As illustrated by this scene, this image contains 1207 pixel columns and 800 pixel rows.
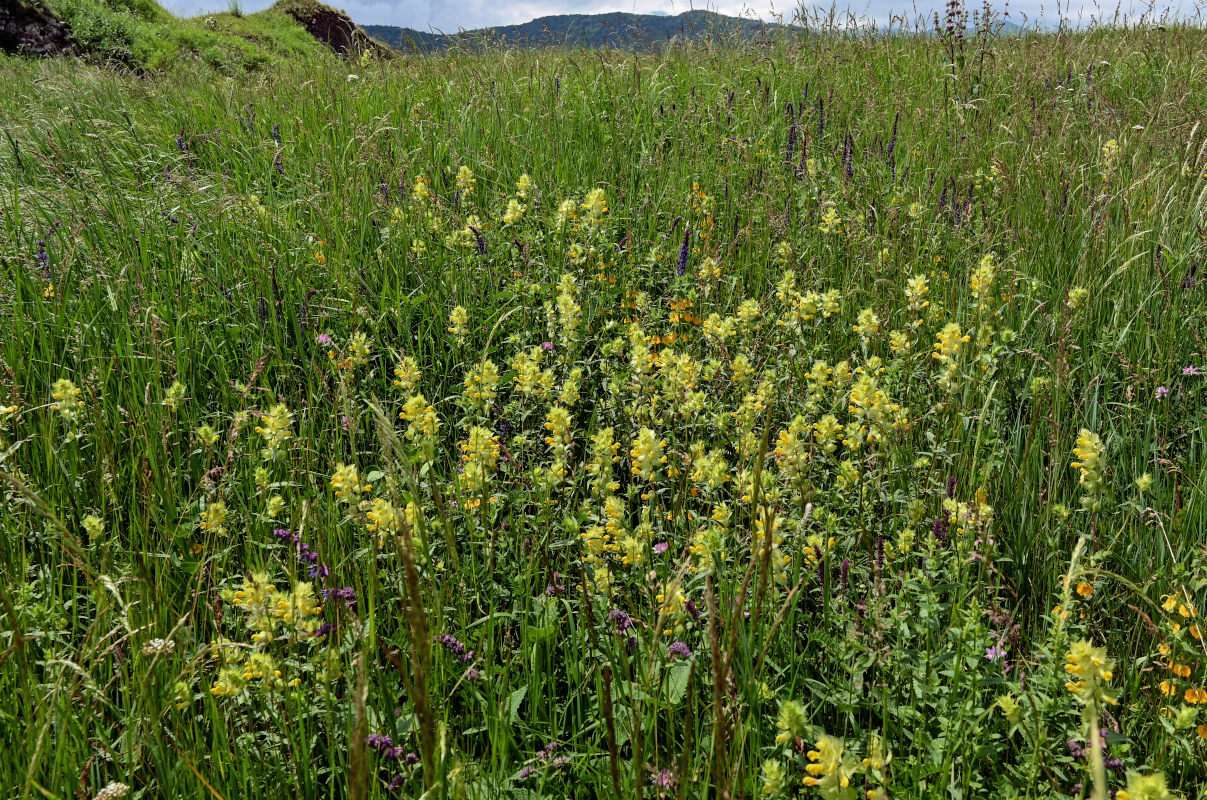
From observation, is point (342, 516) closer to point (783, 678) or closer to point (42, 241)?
point (783, 678)

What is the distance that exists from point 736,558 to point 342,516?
3.55 feet

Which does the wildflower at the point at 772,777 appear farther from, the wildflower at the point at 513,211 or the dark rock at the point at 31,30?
the dark rock at the point at 31,30

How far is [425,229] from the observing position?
375cm

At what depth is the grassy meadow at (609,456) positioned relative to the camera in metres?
1.48

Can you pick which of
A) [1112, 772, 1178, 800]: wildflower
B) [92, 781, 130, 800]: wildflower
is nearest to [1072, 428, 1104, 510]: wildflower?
[1112, 772, 1178, 800]: wildflower

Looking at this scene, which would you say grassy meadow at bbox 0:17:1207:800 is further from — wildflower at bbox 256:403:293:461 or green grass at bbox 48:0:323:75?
green grass at bbox 48:0:323:75

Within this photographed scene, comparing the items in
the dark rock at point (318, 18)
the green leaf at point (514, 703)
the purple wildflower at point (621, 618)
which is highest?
the dark rock at point (318, 18)

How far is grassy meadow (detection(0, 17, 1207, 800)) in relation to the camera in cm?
148

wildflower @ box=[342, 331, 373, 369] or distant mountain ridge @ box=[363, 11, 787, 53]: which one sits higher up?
distant mountain ridge @ box=[363, 11, 787, 53]

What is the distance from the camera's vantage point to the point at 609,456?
201cm

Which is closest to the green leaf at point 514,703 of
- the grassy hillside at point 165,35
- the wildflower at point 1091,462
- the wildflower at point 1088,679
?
the wildflower at point 1088,679

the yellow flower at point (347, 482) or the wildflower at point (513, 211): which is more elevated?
the wildflower at point (513, 211)

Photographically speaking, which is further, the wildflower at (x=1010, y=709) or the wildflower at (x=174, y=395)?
the wildflower at (x=174, y=395)

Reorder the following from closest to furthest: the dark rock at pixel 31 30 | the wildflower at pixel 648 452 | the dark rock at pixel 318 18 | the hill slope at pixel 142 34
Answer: the wildflower at pixel 648 452 → the dark rock at pixel 31 30 → the hill slope at pixel 142 34 → the dark rock at pixel 318 18
